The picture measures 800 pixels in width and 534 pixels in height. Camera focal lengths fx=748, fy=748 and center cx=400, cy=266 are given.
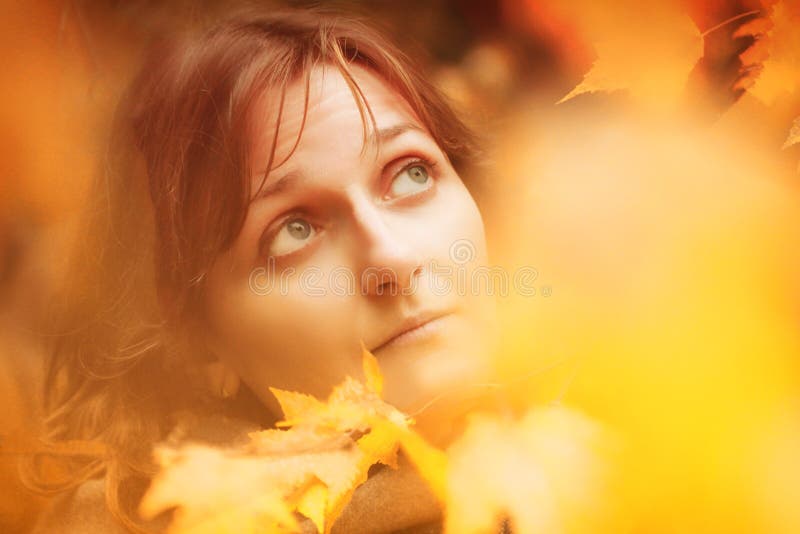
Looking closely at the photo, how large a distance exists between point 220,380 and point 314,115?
1.07 ft

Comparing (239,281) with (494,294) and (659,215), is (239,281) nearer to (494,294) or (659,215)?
(494,294)

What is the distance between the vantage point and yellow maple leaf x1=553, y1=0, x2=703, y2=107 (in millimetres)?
958

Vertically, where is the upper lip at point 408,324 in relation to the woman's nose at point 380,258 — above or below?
below

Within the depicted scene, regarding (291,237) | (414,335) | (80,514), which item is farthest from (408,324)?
(80,514)

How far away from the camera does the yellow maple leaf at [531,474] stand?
851mm

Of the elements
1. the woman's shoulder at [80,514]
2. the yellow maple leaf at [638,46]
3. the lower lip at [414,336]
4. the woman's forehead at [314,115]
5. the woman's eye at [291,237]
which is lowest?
the woman's shoulder at [80,514]

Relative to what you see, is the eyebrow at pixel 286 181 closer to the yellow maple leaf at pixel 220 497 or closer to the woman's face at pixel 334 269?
the woman's face at pixel 334 269

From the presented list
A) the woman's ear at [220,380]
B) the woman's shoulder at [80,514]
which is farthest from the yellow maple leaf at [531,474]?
the woman's shoulder at [80,514]

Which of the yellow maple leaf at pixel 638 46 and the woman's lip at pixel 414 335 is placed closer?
the woman's lip at pixel 414 335

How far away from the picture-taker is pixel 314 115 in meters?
0.81

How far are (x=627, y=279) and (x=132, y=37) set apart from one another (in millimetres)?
666

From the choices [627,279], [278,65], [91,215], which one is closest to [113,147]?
[91,215]

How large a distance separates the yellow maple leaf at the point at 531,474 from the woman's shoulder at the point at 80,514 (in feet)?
1.29

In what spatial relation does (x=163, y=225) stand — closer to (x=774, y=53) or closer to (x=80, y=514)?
(x=80, y=514)
